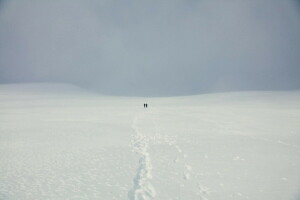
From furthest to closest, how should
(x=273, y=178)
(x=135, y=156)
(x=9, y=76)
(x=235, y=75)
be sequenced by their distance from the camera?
(x=235, y=75) < (x=9, y=76) < (x=135, y=156) < (x=273, y=178)

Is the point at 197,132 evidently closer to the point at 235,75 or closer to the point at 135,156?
the point at 135,156

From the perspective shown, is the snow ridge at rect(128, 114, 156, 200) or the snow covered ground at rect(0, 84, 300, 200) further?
the snow covered ground at rect(0, 84, 300, 200)

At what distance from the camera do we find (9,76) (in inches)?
3711

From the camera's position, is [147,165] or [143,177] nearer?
[143,177]

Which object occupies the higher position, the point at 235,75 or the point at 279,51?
the point at 279,51

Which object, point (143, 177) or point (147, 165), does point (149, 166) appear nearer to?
point (147, 165)

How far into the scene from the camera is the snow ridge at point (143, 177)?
4.26 meters

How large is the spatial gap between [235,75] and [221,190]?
102m

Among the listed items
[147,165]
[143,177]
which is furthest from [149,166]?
[143,177]

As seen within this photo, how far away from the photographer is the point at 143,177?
5.10 meters

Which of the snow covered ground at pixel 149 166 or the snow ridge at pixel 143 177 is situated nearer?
the snow ridge at pixel 143 177

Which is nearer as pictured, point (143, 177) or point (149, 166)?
point (143, 177)

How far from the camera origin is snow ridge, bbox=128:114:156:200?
4.26m

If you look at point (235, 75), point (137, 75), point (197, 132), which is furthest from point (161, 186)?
point (235, 75)
